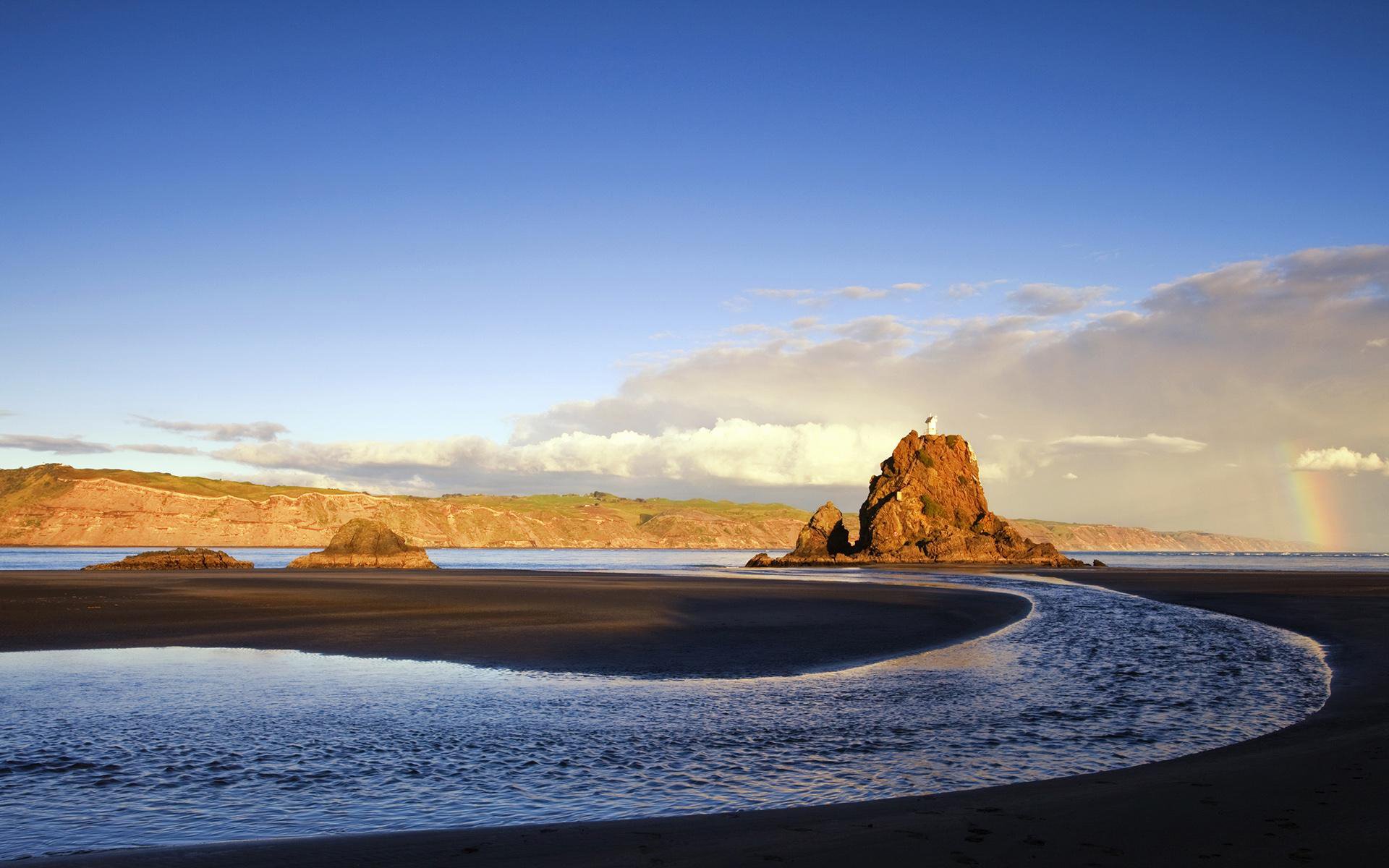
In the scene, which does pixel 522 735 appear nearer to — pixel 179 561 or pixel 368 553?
pixel 179 561

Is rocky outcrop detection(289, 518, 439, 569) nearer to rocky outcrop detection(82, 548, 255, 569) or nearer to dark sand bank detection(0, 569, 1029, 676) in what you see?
rocky outcrop detection(82, 548, 255, 569)

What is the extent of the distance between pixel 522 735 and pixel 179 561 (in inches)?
3133

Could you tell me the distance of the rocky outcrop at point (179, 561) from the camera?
74363 millimetres

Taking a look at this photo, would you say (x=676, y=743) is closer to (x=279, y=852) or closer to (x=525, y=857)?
(x=525, y=857)

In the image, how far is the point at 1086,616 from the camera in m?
33.1

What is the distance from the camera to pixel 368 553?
8981cm

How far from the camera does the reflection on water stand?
26.0ft

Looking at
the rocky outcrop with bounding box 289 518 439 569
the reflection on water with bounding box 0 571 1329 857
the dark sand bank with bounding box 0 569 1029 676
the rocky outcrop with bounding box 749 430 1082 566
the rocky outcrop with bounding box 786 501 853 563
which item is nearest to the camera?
the reflection on water with bounding box 0 571 1329 857

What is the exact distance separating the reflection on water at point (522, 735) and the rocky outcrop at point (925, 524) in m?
98.9

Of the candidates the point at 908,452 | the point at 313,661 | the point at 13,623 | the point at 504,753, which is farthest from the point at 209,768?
the point at 908,452

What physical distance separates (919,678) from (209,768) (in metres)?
12.2

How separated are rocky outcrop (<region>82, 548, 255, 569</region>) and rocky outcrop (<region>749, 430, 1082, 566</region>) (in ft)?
206

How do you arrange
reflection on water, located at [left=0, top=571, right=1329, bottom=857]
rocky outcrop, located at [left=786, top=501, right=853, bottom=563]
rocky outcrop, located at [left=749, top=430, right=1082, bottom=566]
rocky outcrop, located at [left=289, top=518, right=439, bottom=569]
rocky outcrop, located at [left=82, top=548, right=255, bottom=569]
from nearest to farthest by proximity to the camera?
reflection on water, located at [left=0, top=571, right=1329, bottom=857], rocky outcrop, located at [left=82, top=548, right=255, bottom=569], rocky outcrop, located at [left=289, top=518, right=439, bottom=569], rocky outcrop, located at [left=749, top=430, right=1082, bottom=566], rocky outcrop, located at [left=786, top=501, right=853, bottom=563]

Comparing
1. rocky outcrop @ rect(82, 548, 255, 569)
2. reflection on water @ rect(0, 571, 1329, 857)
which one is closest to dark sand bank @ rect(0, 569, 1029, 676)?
reflection on water @ rect(0, 571, 1329, 857)
